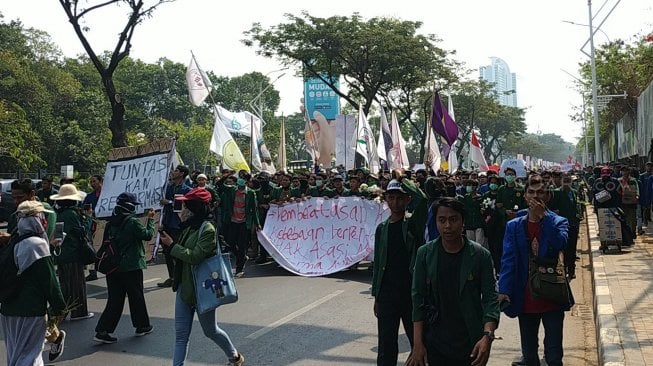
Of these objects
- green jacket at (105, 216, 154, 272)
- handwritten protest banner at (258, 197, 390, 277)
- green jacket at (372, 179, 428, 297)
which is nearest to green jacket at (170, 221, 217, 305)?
Result: green jacket at (372, 179, 428, 297)

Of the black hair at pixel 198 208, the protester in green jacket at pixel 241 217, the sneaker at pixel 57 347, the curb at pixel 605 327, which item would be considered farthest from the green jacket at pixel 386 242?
the protester in green jacket at pixel 241 217

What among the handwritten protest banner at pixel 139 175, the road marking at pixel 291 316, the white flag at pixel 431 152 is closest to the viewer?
the road marking at pixel 291 316

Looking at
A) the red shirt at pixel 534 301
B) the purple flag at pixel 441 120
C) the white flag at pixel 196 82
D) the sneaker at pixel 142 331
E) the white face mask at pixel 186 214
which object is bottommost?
the sneaker at pixel 142 331

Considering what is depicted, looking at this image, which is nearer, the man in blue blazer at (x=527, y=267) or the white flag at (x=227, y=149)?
the man in blue blazer at (x=527, y=267)

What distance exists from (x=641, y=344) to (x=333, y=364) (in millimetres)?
2731

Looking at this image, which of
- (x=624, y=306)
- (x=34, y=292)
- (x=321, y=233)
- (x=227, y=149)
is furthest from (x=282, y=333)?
(x=227, y=149)

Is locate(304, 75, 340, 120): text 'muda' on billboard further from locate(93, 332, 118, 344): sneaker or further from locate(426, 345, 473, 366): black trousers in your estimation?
locate(426, 345, 473, 366): black trousers

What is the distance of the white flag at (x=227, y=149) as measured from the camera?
18109 millimetres

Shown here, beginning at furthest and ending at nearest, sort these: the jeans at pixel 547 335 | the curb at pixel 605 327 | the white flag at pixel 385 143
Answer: the white flag at pixel 385 143
the curb at pixel 605 327
the jeans at pixel 547 335

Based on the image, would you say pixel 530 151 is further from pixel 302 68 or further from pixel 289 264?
pixel 289 264

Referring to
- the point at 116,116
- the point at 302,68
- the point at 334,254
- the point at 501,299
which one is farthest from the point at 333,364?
the point at 302,68

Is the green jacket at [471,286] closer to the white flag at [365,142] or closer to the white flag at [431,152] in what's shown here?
the white flag at [431,152]

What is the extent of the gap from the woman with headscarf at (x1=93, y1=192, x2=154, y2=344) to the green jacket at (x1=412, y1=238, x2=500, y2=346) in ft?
13.3

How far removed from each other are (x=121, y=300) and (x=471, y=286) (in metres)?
4.48
